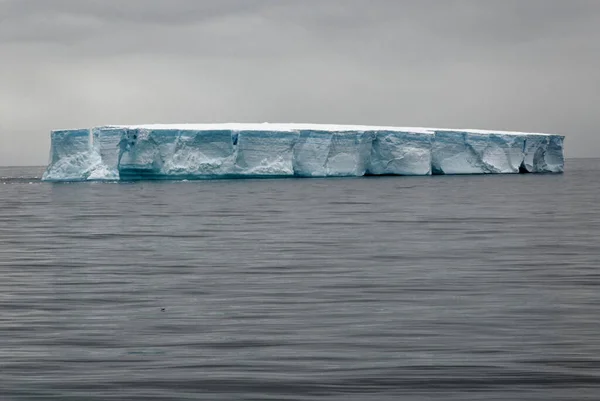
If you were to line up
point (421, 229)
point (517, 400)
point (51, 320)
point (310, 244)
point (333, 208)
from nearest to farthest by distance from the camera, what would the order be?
1. point (517, 400)
2. point (51, 320)
3. point (310, 244)
4. point (421, 229)
5. point (333, 208)

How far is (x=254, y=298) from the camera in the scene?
390 inches

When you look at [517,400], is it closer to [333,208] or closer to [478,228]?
[478,228]

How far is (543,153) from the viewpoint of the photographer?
4209cm

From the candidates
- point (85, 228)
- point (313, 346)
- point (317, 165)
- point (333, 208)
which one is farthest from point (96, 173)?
point (313, 346)

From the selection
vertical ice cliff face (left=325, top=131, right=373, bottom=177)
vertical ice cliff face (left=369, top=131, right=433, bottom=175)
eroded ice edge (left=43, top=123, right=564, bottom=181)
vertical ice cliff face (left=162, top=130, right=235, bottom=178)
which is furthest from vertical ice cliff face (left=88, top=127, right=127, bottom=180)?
vertical ice cliff face (left=369, top=131, right=433, bottom=175)

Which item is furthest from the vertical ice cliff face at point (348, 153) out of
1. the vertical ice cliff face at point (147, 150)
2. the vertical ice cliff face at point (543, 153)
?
the vertical ice cliff face at point (543, 153)

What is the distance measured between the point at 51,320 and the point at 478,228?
36.5ft

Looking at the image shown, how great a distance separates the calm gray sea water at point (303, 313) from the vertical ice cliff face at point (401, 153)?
18.0m

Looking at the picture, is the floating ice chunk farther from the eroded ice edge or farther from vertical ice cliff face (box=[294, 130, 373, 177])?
vertical ice cliff face (box=[294, 130, 373, 177])

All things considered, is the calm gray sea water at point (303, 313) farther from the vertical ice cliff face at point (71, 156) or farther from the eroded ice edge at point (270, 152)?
the vertical ice cliff face at point (71, 156)

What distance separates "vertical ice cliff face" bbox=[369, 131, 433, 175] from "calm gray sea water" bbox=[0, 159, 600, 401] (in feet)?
59.2

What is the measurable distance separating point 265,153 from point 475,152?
25.6 feet

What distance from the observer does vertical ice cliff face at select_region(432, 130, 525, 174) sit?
38.3 metres

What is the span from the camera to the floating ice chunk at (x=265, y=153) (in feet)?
116
